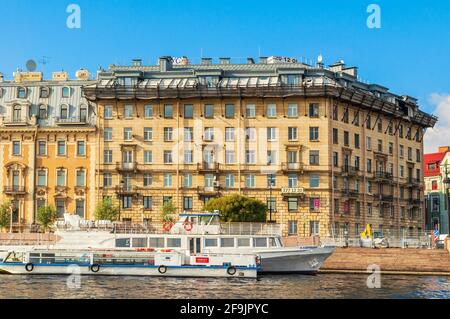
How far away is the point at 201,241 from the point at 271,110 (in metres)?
30.5

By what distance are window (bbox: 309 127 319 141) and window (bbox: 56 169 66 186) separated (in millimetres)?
26385

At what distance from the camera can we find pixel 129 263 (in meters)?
52.3

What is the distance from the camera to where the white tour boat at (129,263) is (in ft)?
169

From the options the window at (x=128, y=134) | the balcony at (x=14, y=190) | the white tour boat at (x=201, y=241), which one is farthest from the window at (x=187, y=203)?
the white tour boat at (x=201, y=241)

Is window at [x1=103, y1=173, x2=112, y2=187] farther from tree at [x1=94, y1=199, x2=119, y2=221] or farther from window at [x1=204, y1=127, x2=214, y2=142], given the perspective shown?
window at [x1=204, y1=127, x2=214, y2=142]

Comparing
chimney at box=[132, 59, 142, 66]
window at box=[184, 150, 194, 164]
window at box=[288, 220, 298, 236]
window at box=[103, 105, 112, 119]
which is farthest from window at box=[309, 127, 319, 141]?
chimney at box=[132, 59, 142, 66]

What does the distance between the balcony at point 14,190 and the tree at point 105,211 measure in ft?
34.8

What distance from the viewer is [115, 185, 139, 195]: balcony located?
81.4 m

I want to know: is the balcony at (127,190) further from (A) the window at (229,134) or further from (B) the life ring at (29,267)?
(B) the life ring at (29,267)
